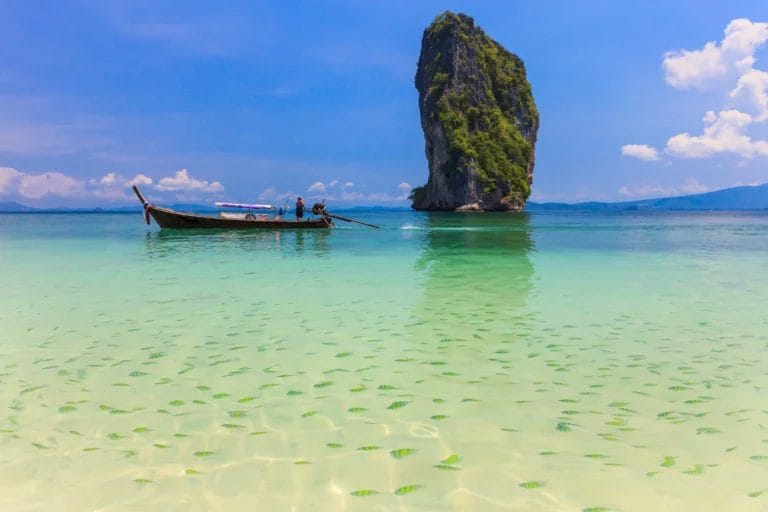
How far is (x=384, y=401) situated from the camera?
5035 mm

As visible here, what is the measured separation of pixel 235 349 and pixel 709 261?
1773 centimetres

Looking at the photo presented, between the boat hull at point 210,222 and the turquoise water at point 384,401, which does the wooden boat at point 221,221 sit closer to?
the boat hull at point 210,222

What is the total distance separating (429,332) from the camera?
7.85 meters

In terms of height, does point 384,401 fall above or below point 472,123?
below

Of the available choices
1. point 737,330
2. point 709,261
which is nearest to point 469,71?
point 709,261

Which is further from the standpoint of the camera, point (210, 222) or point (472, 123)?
point (472, 123)

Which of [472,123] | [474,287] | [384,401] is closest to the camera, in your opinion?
[384,401]

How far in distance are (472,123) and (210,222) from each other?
81.4 metres

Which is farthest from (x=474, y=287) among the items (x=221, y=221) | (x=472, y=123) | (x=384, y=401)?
(x=472, y=123)

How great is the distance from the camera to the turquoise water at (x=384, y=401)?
3492 mm

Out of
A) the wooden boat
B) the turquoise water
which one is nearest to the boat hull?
the wooden boat

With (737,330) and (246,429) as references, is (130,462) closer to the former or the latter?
(246,429)

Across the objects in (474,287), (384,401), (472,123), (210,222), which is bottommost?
(384,401)

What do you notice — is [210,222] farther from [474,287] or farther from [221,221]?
[474,287]
